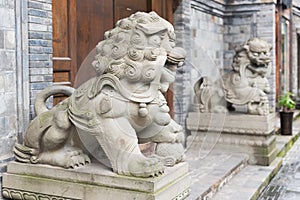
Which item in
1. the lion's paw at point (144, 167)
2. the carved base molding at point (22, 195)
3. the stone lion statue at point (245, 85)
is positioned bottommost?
the carved base molding at point (22, 195)

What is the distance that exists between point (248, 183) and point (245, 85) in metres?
1.61

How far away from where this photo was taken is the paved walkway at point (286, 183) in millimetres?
4680

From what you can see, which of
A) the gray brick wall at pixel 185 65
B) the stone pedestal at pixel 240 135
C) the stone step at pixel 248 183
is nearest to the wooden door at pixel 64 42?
the stone step at pixel 248 183

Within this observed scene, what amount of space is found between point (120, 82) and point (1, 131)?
1095 mm

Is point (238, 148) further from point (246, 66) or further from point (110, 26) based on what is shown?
point (110, 26)

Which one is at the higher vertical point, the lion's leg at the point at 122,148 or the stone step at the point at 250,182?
the lion's leg at the point at 122,148

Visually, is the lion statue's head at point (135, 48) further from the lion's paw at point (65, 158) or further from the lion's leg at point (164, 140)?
the lion's paw at point (65, 158)

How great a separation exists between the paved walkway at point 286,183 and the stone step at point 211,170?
1.44 ft

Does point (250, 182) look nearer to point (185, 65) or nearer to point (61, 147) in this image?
point (185, 65)

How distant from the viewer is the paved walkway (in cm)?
468

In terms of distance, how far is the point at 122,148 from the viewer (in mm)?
2600

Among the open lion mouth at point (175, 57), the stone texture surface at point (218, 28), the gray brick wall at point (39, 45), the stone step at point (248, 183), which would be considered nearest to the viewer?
the open lion mouth at point (175, 57)

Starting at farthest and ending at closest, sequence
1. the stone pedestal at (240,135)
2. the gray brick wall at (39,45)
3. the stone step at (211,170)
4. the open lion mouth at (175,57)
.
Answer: the stone pedestal at (240,135) → the stone step at (211,170) → the gray brick wall at (39,45) → the open lion mouth at (175,57)

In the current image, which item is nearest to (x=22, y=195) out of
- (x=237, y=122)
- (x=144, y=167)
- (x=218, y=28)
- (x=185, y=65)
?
(x=144, y=167)
